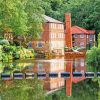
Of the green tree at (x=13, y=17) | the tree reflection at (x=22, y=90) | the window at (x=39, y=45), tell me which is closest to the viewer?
the tree reflection at (x=22, y=90)

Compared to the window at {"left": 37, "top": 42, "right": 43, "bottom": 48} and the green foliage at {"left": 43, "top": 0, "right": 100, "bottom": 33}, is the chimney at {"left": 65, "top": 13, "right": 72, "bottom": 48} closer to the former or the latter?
the green foliage at {"left": 43, "top": 0, "right": 100, "bottom": 33}

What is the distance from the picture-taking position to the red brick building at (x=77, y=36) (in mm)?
115000

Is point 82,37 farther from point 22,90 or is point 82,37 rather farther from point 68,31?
point 22,90

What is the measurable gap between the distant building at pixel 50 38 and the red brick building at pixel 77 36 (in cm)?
555

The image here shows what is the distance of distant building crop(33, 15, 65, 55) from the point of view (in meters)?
103

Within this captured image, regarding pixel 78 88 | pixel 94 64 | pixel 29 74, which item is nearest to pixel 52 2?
pixel 94 64

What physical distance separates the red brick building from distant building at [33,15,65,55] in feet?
18.2

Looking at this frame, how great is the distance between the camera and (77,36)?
123 metres

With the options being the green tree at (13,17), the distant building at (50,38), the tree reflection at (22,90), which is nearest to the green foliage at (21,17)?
the green tree at (13,17)

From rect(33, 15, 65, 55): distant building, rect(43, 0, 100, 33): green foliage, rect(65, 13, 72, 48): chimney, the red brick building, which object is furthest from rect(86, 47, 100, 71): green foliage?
rect(43, 0, 100, 33): green foliage

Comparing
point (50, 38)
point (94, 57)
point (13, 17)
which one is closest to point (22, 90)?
point (94, 57)

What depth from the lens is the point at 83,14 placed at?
121 m

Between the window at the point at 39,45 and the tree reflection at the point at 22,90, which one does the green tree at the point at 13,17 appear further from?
the tree reflection at the point at 22,90

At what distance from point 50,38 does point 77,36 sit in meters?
19.1
